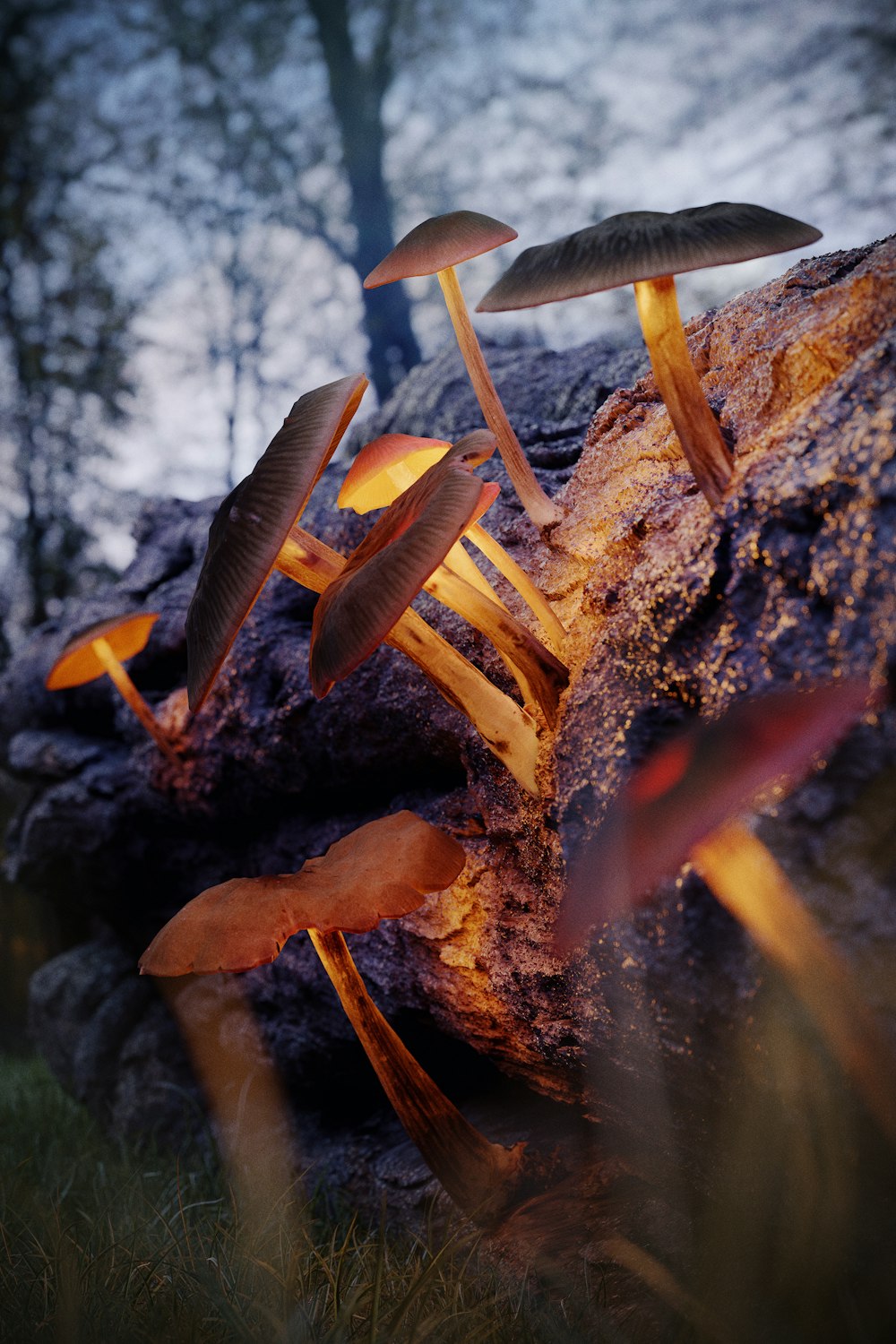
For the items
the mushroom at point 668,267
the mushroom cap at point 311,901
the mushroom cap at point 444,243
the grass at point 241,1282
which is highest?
the mushroom cap at point 444,243

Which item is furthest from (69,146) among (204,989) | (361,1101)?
(361,1101)

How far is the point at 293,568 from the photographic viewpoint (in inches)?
66.9

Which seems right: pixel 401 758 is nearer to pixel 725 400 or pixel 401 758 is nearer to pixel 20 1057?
pixel 725 400

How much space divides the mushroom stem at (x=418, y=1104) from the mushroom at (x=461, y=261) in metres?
1.15

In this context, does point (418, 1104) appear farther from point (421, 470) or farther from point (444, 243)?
point (444, 243)

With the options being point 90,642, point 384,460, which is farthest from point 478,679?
point 90,642

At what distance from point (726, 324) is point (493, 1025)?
1.82 metres

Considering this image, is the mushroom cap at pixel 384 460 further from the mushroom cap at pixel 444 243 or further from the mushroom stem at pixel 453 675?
the mushroom cap at pixel 444 243

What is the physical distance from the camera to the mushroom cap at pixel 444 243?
5.48 feet

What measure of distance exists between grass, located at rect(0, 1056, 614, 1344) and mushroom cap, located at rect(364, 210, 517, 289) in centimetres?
195

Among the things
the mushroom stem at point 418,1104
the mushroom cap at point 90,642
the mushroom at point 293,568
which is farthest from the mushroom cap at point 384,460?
the mushroom cap at point 90,642

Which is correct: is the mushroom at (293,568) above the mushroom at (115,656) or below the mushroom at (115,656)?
below

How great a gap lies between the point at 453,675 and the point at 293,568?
41cm

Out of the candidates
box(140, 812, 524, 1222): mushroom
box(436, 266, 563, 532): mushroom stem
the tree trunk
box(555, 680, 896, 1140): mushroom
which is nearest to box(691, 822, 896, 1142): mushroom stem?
box(555, 680, 896, 1140): mushroom
